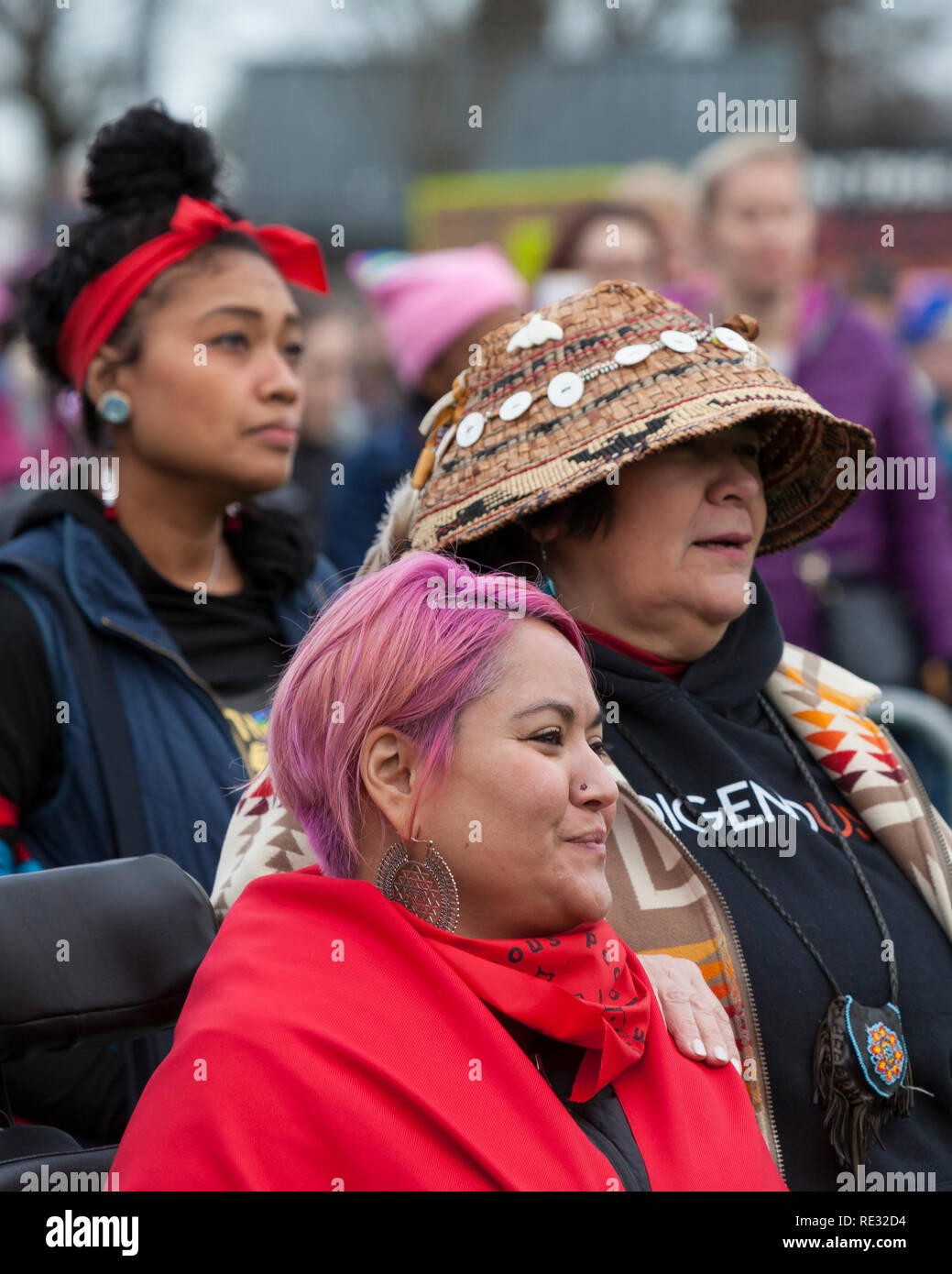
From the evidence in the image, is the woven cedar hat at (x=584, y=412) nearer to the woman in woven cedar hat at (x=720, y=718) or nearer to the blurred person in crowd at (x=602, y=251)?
the woman in woven cedar hat at (x=720, y=718)

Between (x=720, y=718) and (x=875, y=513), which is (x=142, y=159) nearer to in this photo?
(x=720, y=718)

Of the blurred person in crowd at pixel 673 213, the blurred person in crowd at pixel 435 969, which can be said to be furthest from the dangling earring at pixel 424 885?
the blurred person in crowd at pixel 673 213

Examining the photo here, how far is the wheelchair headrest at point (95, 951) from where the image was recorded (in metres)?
2.11

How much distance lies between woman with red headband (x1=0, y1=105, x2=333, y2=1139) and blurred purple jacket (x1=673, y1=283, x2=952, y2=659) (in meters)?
1.85

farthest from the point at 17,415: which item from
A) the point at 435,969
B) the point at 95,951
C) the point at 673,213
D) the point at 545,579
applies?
the point at 435,969

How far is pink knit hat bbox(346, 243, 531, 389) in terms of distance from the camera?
5.20m

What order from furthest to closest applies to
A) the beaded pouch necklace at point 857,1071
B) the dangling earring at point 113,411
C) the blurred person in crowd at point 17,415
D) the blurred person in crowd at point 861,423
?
the blurred person in crowd at point 861,423, the blurred person in crowd at point 17,415, the dangling earring at point 113,411, the beaded pouch necklace at point 857,1071

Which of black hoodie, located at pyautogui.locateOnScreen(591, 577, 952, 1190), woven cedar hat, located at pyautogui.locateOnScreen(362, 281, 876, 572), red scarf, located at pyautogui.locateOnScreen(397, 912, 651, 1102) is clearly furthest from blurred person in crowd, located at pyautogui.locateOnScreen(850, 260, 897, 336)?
red scarf, located at pyautogui.locateOnScreen(397, 912, 651, 1102)

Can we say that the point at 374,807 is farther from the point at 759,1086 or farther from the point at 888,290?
the point at 888,290

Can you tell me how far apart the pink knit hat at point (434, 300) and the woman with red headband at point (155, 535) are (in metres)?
1.36

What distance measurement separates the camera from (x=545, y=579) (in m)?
2.72

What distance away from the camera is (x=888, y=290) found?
9.21 m

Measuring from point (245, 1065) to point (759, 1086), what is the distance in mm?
907
